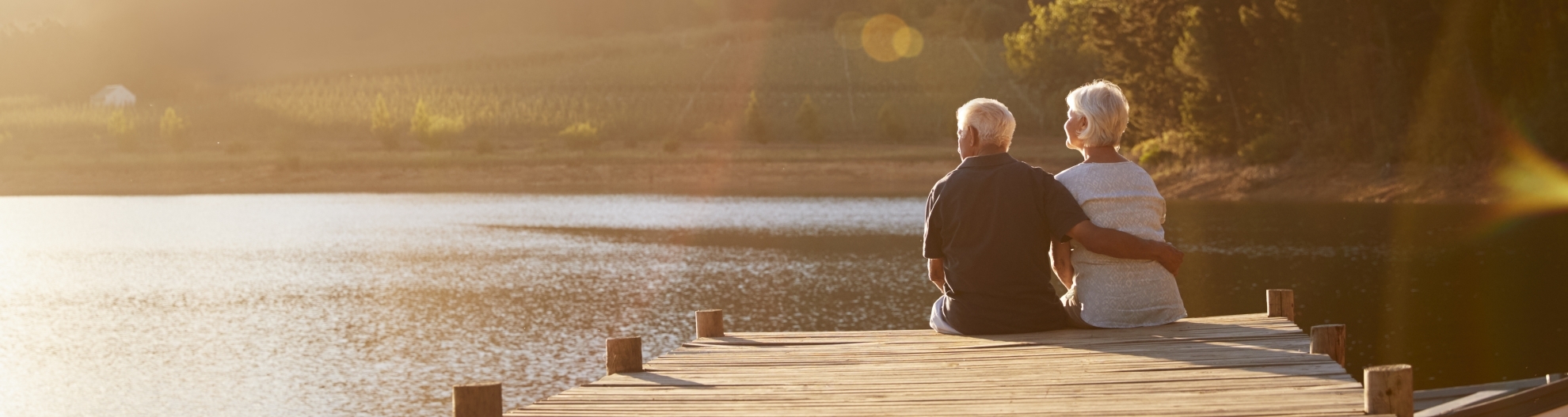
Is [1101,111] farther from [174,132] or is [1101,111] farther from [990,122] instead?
[174,132]

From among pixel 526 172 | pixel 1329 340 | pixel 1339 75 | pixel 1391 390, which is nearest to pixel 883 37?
pixel 526 172

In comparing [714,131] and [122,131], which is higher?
[122,131]

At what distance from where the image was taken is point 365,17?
11400 centimetres

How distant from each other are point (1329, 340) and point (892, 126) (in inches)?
2646

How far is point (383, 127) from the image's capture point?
250 feet

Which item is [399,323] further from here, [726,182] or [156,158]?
[156,158]

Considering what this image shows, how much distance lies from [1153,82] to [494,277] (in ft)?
95.5

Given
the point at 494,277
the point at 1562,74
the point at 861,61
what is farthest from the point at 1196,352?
the point at 861,61

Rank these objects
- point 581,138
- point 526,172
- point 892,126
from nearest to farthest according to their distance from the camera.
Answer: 1. point 526,172
2. point 581,138
3. point 892,126

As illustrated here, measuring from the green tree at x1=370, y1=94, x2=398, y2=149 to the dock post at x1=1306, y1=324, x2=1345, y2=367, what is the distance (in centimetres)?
7040

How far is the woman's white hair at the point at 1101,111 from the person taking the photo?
217 inches

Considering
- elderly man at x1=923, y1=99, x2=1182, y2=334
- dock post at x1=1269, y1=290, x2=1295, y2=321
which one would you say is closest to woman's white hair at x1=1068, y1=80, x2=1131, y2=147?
elderly man at x1=923, y1=99, x2=1182, y2=334

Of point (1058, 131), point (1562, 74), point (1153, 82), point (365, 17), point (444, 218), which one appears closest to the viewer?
point (1562, 74)

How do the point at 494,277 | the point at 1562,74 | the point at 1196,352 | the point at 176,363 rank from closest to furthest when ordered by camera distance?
the point at 1196,352
the point at 176,363
the point at 494,277
the point at 1562,74
